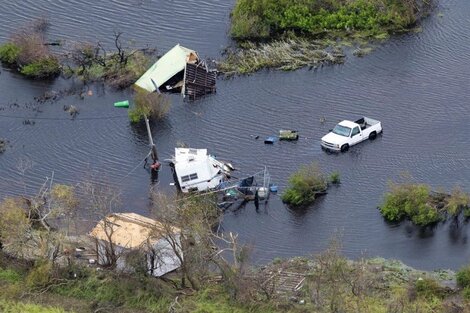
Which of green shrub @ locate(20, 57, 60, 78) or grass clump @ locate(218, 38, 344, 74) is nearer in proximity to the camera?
grass clump @ locate(218, 38, 344, 74)

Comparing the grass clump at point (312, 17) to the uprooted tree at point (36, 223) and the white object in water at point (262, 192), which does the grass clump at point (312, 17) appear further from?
the uprooted tree at point (36, 223)

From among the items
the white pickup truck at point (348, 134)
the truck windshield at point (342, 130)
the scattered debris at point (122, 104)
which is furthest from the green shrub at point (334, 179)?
the scattered debris at point (122, 104)

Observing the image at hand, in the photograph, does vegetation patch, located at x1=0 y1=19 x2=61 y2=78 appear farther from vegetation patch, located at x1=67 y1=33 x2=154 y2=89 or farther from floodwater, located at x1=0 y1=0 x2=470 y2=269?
vegetation patch, located at x1=67 y1=33 x2=154 y2=89

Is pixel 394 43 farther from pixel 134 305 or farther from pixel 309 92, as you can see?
pixel 134 305

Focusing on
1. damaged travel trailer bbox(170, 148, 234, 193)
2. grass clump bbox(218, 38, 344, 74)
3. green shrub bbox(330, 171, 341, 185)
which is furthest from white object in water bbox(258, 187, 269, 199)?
grass clump bbox(218, 38, 344, 74)

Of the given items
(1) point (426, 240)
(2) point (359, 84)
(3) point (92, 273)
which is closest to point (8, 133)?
(3) point (92, 273)

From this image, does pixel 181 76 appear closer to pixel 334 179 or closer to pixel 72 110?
pixel 72 110
